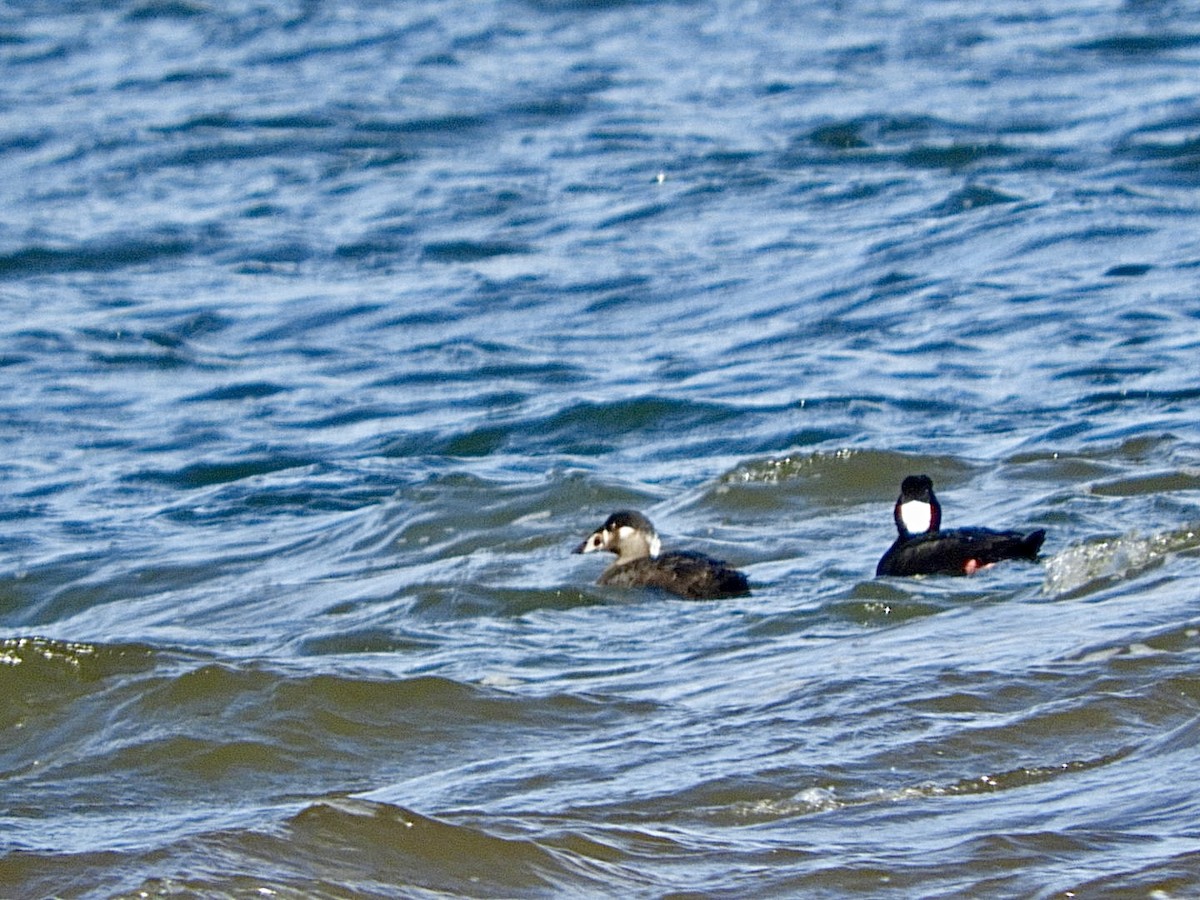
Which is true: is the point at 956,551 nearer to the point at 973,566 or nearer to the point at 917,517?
the point at 973,566

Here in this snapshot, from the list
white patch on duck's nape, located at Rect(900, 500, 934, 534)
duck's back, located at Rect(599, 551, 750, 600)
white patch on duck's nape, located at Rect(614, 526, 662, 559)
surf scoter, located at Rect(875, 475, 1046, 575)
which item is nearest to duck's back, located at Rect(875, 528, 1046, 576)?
surf scoter, located at Rect(875, 475, 1046, 575)

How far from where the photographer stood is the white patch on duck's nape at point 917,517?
9102mm

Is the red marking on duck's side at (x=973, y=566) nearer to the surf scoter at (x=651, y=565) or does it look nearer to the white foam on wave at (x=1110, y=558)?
the white foam on wave at (x=1110, y=558)

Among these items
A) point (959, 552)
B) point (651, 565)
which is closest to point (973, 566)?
point (959, 552)

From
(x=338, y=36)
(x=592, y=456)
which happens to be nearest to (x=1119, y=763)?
(x=592, y=456)

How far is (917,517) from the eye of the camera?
9.12 meters

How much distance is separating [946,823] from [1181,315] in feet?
31.9

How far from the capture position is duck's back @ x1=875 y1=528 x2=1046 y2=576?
8445mm

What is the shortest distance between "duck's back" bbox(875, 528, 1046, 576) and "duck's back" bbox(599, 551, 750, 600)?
0.62 m

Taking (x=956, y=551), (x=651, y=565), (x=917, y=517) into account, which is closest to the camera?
(x=956, y=551)

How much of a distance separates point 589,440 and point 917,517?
3987 mm

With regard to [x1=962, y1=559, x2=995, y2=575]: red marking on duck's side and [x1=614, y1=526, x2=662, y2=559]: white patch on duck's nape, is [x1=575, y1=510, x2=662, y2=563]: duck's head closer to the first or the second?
[x1=614, y1=526, x2=662, y2=559]: white patch on duck's nape

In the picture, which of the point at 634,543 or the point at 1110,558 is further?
the point at 634,543

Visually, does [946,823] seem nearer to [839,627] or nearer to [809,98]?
[839,627]
